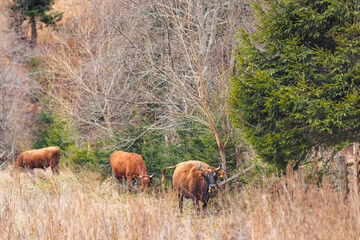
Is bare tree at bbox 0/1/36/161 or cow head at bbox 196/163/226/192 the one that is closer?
cow head at bbox 196/163/226/192

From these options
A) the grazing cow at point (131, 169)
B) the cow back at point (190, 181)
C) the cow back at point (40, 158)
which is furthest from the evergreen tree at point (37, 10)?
the cow back at point (190, 181)

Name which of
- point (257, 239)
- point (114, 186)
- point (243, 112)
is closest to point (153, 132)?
Answer: point (114, 186)

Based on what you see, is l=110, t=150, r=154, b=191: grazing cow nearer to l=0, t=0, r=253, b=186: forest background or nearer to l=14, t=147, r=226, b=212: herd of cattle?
l=14, t=147, r=226, b=212: herd of cattle

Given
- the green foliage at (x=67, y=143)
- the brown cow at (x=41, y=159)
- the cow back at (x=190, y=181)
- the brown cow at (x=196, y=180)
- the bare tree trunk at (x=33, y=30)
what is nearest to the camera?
the brown cow at (x=196, y=180)

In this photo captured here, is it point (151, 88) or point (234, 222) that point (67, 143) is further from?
point (234, 222)

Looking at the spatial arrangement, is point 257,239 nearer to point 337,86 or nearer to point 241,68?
point 337,86

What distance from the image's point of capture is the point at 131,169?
10438 mm

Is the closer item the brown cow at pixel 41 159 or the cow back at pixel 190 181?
the cow back at pixel 190 181

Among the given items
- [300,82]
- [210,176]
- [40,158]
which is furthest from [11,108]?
[300,82]

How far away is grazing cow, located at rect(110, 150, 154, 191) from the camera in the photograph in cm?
1002

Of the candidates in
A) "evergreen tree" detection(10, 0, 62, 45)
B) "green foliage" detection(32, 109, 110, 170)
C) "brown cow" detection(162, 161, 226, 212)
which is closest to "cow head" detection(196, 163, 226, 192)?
"brown cow" detection(162, 161, 226, 212)

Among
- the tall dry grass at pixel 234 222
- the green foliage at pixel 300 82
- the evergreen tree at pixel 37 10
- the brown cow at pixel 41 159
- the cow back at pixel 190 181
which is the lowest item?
the brown cow at pixel 41 159

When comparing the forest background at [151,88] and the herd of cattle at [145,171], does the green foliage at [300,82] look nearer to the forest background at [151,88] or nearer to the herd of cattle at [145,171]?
the herd of cattle at [145,171]

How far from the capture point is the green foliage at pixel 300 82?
235 inches
